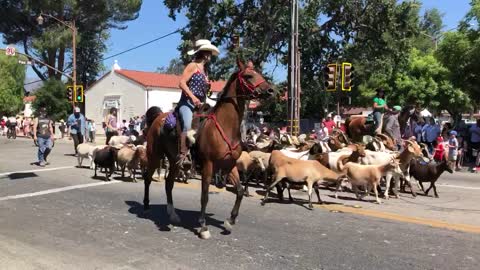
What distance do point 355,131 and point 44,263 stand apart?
9873mm

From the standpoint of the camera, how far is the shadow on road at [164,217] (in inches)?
311

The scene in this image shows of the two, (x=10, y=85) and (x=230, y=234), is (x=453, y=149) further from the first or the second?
(x=10, y=85)

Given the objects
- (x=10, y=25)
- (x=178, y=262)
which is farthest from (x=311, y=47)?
(x=10, y=25)

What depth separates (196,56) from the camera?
789 centimetres

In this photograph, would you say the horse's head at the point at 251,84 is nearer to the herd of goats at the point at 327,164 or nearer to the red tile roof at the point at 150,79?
the herd of goats at the point at 327,164

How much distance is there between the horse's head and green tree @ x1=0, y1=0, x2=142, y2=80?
156 feet

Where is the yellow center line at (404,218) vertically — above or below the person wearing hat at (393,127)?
below

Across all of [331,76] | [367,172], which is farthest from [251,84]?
[331,76]

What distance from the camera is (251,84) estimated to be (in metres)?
7.20

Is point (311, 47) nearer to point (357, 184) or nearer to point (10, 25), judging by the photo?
point (357, 184)

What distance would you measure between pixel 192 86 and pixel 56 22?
5078 centimetres

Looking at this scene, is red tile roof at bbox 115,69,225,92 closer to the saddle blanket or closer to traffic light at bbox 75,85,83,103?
traffic light at bbox 75,85,83,103

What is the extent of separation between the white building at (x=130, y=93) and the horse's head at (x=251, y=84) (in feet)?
142

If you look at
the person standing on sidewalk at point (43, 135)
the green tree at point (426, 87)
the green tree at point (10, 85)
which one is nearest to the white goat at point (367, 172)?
the person standing on sidewalk at point (43, 135)
